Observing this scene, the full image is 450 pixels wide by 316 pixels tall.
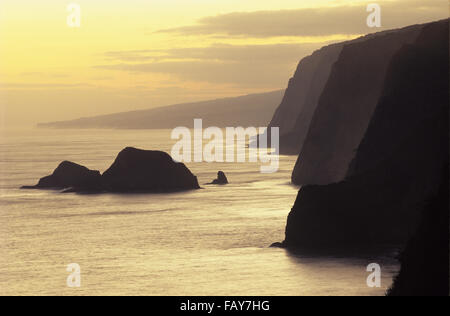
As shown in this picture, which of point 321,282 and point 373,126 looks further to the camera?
point 373,126

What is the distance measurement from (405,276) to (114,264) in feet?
74.7

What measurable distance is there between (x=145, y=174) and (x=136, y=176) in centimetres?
116

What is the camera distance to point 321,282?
47875 mm

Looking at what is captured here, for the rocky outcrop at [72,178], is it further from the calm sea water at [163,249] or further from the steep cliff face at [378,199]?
the steep cliff face at [378,199]

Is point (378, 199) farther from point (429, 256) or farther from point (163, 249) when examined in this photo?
point (429, 256)

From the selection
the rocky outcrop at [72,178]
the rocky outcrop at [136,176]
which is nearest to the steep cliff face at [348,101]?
the rocky outcrop at [136,176]

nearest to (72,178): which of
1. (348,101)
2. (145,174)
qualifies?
(145,174)

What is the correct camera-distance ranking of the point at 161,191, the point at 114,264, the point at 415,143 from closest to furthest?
the point at 114,264 → the point at 415,143 → the point at 161,191

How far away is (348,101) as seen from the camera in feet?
327

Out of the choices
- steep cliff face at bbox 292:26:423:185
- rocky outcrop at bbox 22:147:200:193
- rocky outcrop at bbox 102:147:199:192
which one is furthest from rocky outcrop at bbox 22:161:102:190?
steep cliff face at bbox 292:26:423:185

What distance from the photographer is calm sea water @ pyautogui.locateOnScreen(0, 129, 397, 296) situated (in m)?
47.7
